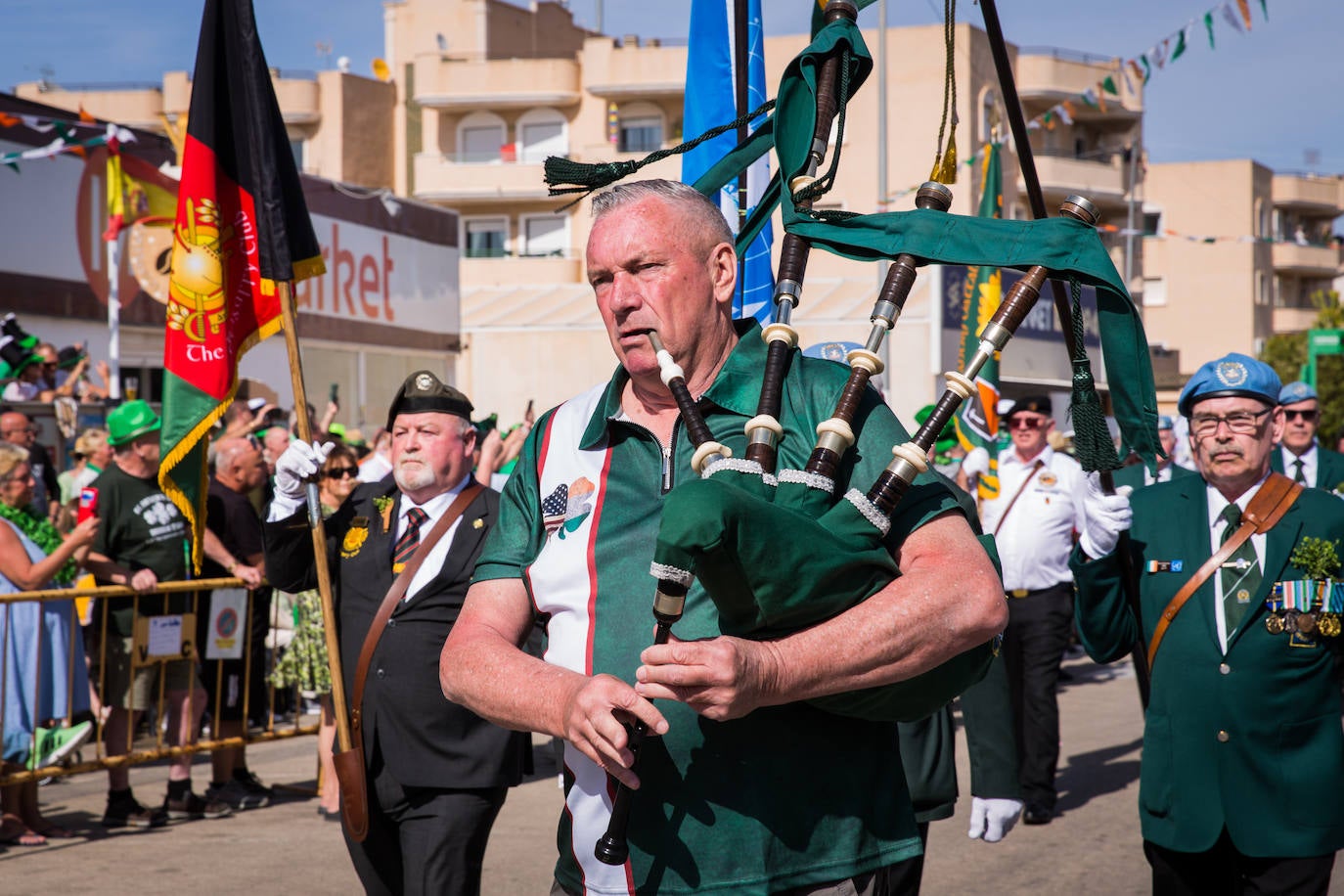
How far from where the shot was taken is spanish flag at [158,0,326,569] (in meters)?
5.71

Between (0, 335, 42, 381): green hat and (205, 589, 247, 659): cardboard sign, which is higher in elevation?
(0, 335, 42, 381): green hat

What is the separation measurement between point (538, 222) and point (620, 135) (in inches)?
157

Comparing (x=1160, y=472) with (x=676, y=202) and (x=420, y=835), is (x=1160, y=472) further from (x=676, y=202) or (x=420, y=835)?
(x=676, y=202)

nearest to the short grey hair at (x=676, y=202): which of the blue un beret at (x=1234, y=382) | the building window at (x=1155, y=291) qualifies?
the blue un beret at (x=1234, y=382)

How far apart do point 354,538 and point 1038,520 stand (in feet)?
16.8

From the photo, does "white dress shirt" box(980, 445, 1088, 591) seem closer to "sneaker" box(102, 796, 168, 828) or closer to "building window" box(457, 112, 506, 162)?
"sneaker" box(102, 796, 168, 828)

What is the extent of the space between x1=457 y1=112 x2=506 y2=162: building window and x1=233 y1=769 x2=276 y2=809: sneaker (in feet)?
144

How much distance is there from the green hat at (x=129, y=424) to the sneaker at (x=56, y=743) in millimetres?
1722

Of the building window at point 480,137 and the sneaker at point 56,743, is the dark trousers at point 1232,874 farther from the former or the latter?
the building window at point 480,137

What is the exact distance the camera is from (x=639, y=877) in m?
2.50

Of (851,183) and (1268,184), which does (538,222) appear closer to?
(851,183)

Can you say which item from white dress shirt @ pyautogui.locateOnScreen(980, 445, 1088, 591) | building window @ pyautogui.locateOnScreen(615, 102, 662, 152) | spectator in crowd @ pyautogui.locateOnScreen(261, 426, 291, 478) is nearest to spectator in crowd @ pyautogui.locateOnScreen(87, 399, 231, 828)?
spectator in crowd @ pyautogui.locateOnScreen(261, 426, 291, 478)

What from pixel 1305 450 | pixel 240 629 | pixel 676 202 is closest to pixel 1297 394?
pixel 1305 450

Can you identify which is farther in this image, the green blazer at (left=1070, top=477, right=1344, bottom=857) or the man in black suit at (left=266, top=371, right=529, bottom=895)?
the man in black suit at (left=266, top=371, right=529, bottom=895)
